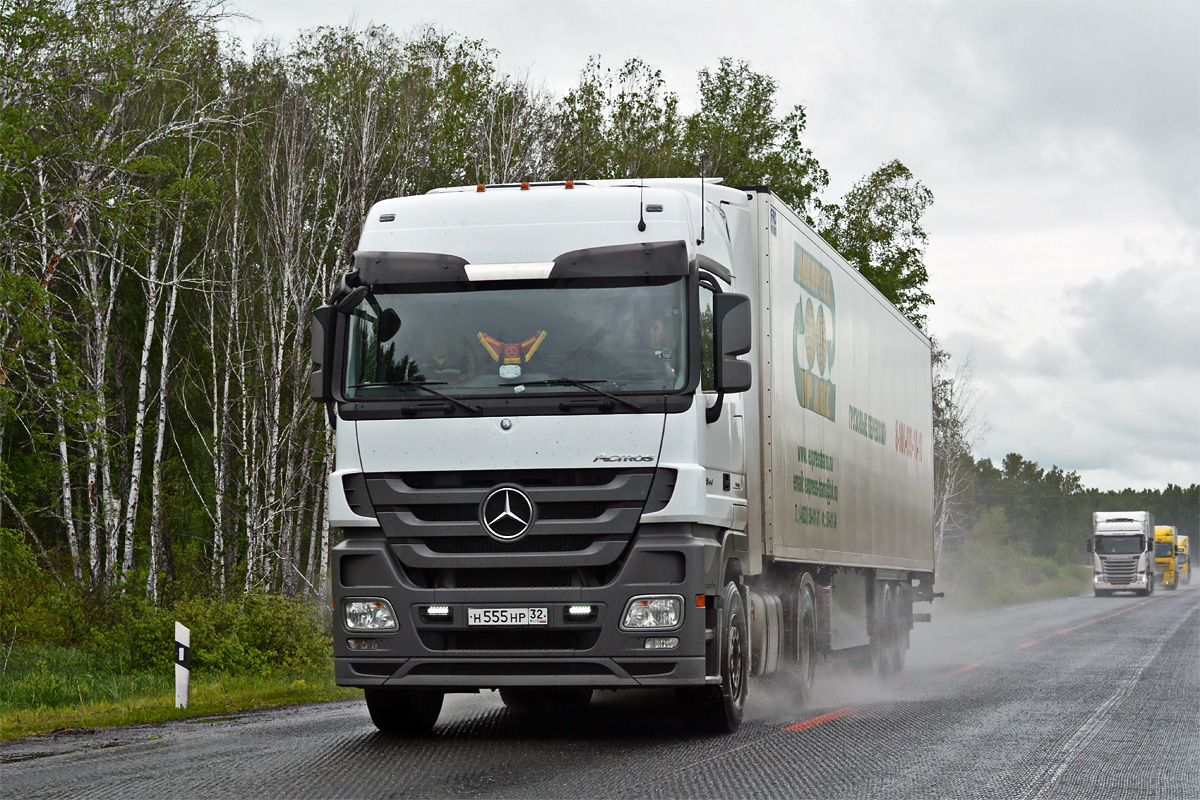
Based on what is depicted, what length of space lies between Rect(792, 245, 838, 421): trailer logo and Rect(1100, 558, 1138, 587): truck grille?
51.3m

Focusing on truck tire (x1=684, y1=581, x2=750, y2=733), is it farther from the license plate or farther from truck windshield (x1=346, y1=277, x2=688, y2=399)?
truck windshield (x1=346, y1=277, x2=688, y2=399)

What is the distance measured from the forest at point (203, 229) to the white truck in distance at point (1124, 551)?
29.2 metres

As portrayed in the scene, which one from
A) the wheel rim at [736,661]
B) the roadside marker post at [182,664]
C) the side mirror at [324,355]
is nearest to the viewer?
the side mirror at [324,355]

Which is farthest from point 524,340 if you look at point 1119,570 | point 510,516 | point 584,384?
point 1119,570

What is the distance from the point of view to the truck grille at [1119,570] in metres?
59.3

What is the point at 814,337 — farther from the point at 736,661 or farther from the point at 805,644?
the point at 736,661

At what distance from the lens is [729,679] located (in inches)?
370

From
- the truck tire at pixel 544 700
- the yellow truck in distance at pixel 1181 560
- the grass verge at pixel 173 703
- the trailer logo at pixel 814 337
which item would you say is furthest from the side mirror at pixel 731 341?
the yellow truck in distance at pixel 1181 560

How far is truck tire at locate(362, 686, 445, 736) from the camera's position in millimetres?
9609

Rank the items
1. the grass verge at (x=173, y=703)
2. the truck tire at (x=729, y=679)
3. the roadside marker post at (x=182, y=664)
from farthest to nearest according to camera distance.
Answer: the roadside marker post at (x=182, y=664) < the grass verge at (x=173, y=703) < the truck tire at (x=729, y=679)

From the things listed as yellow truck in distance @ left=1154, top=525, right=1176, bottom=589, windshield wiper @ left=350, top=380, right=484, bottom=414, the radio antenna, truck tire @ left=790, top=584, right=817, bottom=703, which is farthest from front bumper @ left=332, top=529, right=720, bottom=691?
yellow truck in distance @ left=1154, top=525, right=1176, bottom=589

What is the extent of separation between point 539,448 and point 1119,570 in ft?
185

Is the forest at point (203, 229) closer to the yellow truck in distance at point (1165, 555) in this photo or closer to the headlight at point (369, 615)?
the headlight at point (369, 615)

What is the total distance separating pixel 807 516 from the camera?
11.7 meters
